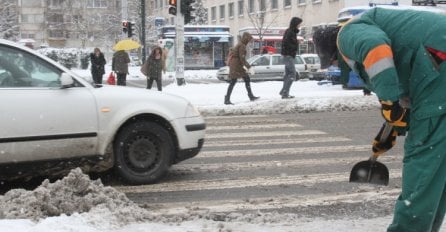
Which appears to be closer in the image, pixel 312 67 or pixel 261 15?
pixel 312 67

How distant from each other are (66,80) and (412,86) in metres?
3.72

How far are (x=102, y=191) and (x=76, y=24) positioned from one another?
2807 inches

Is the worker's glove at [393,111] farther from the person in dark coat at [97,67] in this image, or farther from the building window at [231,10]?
the building window at [231,10]

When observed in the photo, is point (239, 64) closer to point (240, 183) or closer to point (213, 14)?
point (240, 183)

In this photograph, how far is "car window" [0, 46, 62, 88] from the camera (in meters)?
5.90

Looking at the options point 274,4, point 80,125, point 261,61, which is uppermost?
point 274,4

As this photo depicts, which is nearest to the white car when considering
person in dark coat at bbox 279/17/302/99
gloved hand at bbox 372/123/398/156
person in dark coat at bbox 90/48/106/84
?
gloved hand at bbox 372/123/398/156

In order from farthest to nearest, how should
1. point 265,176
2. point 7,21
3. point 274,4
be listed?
point 7,21 → point 274,4 → point 265,176

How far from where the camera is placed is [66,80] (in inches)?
233

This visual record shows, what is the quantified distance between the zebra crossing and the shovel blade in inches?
56.9

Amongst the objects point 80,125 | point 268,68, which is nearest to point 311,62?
point 268,68

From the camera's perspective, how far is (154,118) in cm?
634

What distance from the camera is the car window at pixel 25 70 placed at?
5898 millimetres

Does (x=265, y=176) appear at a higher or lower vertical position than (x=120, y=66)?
lower
